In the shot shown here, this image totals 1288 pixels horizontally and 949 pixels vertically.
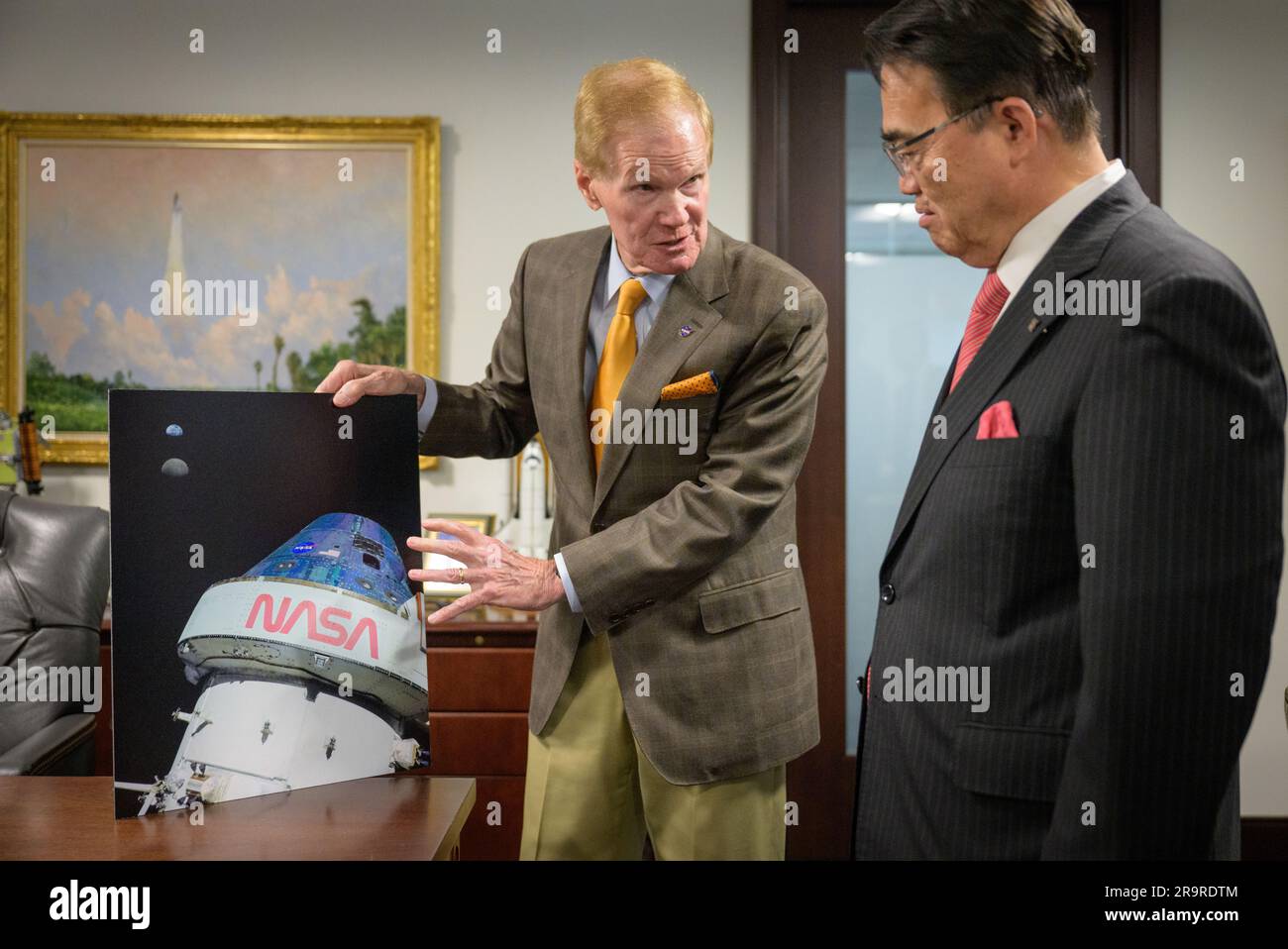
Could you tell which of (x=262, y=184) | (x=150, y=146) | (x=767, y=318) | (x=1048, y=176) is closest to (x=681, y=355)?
(x=767, y=318)

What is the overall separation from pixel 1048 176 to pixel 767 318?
0.52 m

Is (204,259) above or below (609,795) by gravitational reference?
above

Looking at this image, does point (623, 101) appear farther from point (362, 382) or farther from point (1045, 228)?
point (1045, 228)

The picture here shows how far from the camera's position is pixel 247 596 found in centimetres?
117

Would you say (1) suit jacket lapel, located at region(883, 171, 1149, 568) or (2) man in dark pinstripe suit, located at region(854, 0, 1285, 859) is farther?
(1) suit jacket lapel, located at region(883, 171, 1149, 568)

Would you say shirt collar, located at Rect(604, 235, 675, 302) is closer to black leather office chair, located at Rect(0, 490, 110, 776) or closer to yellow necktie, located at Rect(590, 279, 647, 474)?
yellow necktie, located at Rect(590, 279, 647, 474)

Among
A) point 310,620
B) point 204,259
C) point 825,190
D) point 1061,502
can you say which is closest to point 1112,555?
point 1061,502

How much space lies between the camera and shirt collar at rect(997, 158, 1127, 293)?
970mm

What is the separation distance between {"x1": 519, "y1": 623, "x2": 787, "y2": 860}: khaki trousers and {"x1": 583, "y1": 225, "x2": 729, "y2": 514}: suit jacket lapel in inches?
10.8

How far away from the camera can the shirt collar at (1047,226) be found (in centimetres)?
97

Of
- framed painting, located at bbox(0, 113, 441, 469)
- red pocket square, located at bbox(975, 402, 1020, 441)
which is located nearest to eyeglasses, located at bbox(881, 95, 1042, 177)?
red pocket square, located at bbox(975, 402, 1020, 441)

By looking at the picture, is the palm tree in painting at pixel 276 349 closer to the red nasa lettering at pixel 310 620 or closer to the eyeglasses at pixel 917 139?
the red nasa lettering at pixel 310 620

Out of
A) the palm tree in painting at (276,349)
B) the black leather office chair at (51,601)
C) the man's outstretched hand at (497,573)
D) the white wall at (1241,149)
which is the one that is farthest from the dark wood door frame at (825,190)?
the black leather office chair at (51,601)

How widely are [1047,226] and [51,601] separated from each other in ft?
6.84
